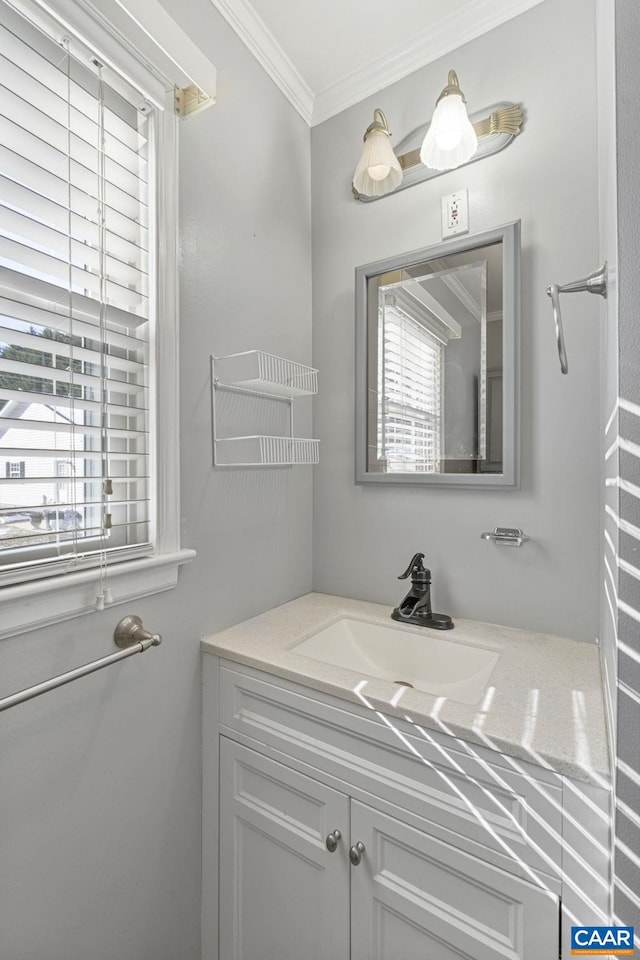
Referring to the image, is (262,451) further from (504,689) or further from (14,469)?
(504,689)

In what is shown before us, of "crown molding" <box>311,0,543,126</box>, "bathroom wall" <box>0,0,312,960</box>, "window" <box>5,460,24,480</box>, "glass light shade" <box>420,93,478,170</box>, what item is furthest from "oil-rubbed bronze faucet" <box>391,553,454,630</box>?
"crown molding" <box>311,0,543,126</box>

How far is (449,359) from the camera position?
1.34 metres

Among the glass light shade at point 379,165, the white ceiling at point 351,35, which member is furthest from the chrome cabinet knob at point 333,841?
the white ceiling at point 351,35

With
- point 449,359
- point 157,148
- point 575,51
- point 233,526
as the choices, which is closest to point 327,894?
point 233,526

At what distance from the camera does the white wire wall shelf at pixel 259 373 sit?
121cm

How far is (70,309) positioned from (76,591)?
0.54m

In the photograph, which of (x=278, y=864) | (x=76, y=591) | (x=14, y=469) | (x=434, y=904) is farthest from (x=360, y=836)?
(x=14, y=469)

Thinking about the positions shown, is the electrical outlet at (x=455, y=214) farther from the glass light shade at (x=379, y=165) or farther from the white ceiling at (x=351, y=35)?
the white ceiling at (x=351, y=35)

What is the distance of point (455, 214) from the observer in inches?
51.4

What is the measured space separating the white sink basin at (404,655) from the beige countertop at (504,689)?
0.03 m

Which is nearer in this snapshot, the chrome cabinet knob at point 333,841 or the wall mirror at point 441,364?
the chrome cabinet knob at point 333,841

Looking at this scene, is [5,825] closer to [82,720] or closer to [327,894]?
[82,720]

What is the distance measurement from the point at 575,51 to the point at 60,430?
62.0 inches

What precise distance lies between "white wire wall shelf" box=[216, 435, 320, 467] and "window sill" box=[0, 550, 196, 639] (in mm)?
301
